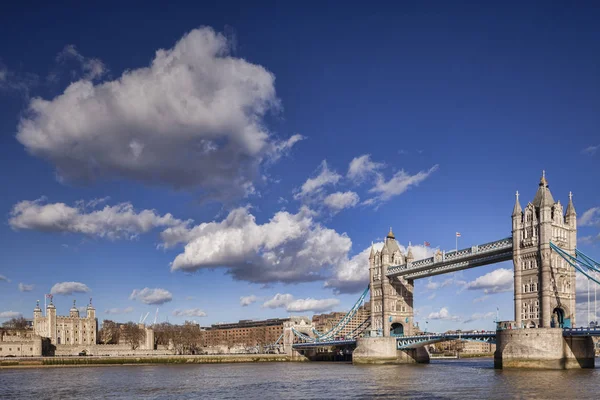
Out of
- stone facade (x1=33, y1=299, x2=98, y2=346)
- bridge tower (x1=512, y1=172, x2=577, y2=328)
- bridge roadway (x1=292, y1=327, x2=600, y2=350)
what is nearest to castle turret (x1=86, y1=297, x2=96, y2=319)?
stone facade (x1=33, y1=299, x2=98, y2=346)

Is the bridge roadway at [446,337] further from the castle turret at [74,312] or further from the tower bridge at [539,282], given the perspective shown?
the castle turret at [74,312]

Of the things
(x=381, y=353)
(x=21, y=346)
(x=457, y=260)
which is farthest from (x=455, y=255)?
(x=21, y=346)

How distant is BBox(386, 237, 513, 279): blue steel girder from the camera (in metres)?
95.8

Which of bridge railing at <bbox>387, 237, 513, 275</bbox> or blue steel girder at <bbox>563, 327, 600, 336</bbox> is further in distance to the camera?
bridge railing at <bbox>387, 237, 513, 275</bbox>

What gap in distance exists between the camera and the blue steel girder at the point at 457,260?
95.8m

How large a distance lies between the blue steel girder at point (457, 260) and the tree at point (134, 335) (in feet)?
259

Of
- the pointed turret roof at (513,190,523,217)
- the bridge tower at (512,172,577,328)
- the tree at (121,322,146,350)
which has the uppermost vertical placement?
the pointed turret roof at (513,190,523,217)

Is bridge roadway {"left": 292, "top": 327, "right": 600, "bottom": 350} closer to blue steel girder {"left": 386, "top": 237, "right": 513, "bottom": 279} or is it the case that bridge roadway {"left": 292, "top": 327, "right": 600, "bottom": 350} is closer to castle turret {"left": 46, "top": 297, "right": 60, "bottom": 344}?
blue steel girder {"left": 386, "top": 237, "right": 513, "bottom": 279}

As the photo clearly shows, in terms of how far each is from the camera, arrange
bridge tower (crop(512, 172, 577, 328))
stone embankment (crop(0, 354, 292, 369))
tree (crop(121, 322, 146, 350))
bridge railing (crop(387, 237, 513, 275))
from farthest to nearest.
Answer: tree (crop(121, 322, 146, 350)) → stone embankment (crop(0, 354, 292, 369)) → bridge railing (crop(387, 237, 513, 275)) → bridge tower (crop(512, 172, 577, 328))

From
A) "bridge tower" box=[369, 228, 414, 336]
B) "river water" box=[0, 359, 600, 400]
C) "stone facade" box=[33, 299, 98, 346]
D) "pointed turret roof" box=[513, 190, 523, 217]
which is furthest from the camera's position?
"stone facade" box=[33, 299, 98, 346]

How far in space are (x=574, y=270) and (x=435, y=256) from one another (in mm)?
27067

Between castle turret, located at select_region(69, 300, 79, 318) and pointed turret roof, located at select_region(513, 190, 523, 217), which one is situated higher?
pointed turret roof, located at select_region(513, 190, 523, 217)

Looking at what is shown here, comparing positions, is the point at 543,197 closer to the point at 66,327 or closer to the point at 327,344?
the point at 327,344

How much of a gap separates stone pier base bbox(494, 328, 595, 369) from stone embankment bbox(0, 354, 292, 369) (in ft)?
232
